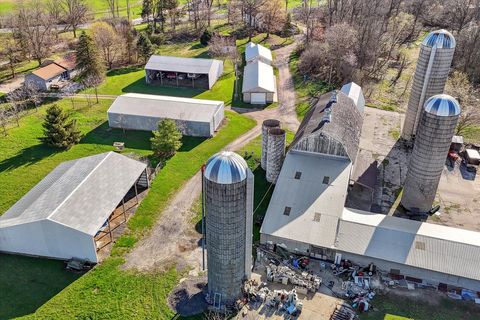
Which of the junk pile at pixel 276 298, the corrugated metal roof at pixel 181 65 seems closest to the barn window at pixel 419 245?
the junk pile at pixel 276 298

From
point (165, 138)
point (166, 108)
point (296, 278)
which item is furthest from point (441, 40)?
point (166, 108)

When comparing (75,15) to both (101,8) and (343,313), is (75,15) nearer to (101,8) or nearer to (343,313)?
(101,8)

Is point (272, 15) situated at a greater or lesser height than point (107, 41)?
greater

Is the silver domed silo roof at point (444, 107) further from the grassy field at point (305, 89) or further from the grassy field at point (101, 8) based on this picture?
the grassy field at point (101, 8)

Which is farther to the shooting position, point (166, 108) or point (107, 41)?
point (107, 41)

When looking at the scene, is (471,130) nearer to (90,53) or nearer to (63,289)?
(63,289)

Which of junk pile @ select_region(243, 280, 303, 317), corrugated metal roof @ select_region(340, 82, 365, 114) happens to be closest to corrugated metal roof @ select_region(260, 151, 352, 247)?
junk pile @ select_region(243, 280, 303, 317)
